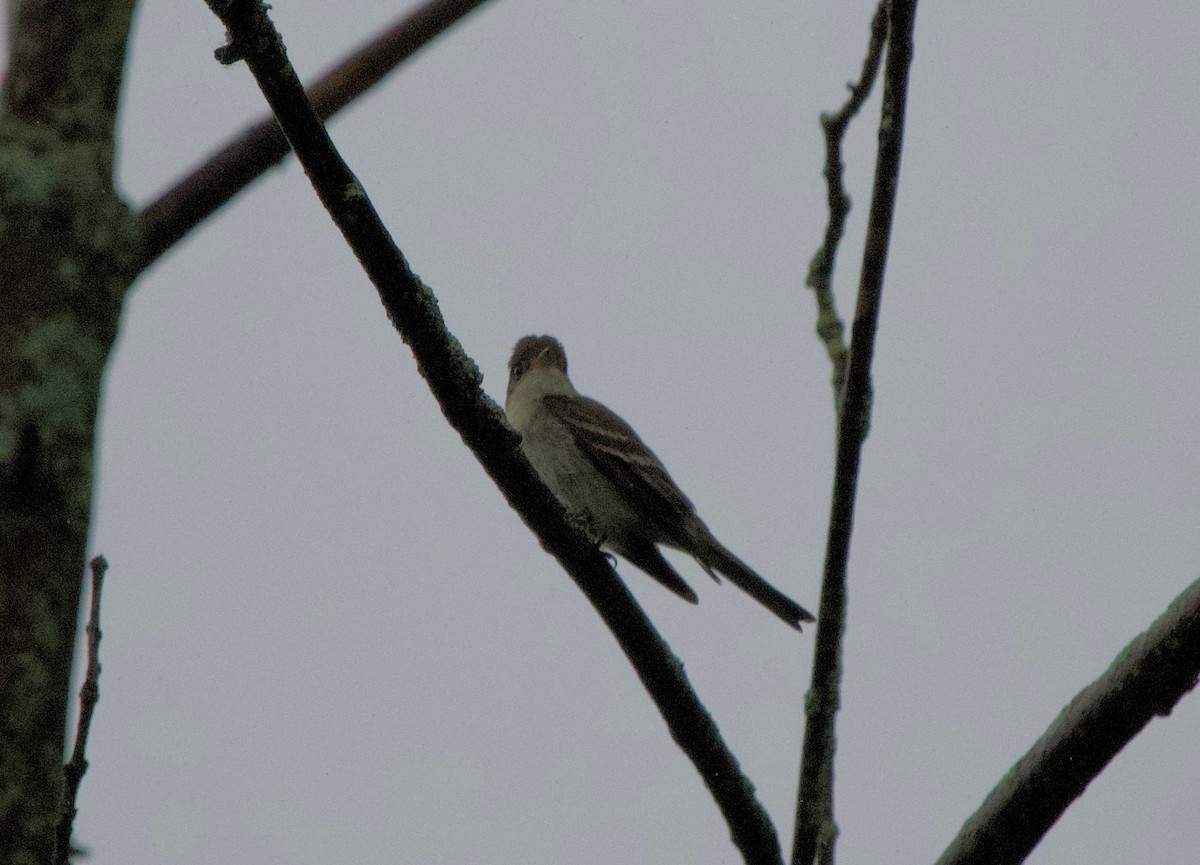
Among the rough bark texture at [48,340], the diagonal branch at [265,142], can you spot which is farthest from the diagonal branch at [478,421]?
the diagonal branch at [265,142]

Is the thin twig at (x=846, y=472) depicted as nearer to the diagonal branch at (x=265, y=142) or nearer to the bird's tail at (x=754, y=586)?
the diagonal branch at (x=265, y=142)

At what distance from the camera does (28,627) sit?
3.41 m

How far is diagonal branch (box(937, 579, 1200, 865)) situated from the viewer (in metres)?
2.59

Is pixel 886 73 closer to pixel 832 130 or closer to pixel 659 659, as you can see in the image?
pixel 832 130

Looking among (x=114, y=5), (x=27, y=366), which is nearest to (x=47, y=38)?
(x=114, y=5)

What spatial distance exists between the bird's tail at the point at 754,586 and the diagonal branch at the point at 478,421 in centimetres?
221

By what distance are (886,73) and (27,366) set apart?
7.44ft

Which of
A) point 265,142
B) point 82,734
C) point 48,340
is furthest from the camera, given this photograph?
point 265,142

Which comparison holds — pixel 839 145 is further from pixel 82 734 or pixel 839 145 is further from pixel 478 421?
pixel 82 734

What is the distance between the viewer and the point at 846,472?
2977mm

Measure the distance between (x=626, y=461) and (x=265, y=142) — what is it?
2.30 m

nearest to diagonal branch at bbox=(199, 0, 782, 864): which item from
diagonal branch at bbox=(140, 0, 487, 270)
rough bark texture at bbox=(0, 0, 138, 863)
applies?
rough bark texture at bbox=(0, 0, 138, 863)

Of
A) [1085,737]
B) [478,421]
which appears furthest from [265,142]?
[1085,737]

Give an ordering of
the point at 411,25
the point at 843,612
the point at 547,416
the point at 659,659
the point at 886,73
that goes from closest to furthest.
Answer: the point at 886,73 → the point at 843,612 → the point at 659,659 → the point at 411,25 → the point at 547,416
